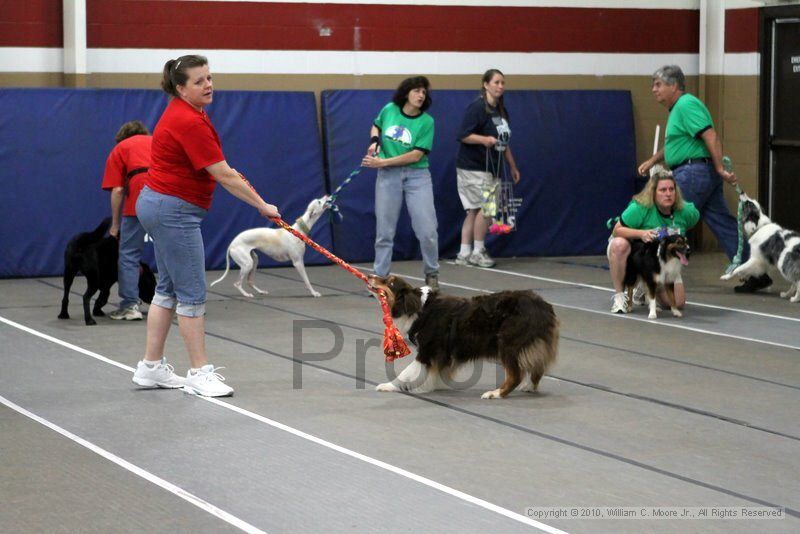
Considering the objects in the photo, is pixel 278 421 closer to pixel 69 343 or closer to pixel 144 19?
pixel 69 343

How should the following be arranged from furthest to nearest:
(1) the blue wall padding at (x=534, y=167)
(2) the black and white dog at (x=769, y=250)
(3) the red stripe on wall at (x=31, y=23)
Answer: (1) the blue wall padding at (x=534, y=167)
(3) the red stripe on wall at (x=31, y=23)
(2) the black and white dog at (x=769, y=250)

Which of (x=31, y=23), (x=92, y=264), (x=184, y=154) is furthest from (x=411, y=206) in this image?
(x=31, y=23)

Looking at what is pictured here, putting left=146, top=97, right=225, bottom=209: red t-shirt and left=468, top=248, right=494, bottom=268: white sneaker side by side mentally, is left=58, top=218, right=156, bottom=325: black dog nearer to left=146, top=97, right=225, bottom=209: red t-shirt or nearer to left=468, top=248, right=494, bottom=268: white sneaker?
left=146, top=97, right=225, bottom=209: red t-shirt

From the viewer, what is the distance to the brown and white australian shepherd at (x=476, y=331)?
6.34 metres

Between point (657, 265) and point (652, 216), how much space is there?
0.39 metres

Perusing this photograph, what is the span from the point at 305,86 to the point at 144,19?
1749 mm

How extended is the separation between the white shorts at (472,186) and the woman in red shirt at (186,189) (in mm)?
6040

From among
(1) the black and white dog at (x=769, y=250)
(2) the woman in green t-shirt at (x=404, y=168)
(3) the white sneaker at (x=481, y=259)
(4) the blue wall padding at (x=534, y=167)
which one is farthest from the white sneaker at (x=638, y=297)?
(4) the blue wall padding at (x=534, y=167)

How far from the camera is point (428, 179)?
33.1 ft

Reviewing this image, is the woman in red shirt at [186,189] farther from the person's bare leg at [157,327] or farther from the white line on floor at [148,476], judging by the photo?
the white line on floor at [148,476]

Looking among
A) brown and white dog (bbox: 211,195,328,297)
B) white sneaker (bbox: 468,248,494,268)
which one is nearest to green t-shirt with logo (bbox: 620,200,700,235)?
brown and white dog (bbox: 211,195,328,297)

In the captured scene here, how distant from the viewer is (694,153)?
10359 mm

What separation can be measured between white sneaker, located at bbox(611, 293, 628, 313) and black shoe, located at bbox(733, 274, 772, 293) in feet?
5.22

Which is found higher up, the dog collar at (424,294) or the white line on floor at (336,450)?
the dog collar at (424,294)
